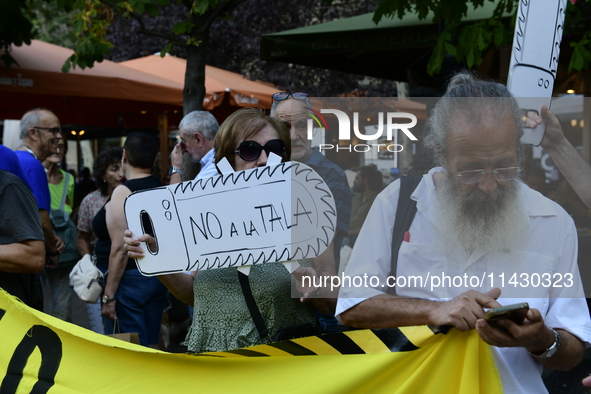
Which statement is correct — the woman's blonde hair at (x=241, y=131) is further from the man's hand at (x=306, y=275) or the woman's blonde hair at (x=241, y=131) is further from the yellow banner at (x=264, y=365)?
the yellow banner at (x=264, y=365)

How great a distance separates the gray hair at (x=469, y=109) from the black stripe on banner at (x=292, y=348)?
710 millimetres

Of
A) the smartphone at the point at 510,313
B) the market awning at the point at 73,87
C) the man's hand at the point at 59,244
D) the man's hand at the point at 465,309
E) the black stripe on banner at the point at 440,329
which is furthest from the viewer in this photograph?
the market awning at the point at 73,87

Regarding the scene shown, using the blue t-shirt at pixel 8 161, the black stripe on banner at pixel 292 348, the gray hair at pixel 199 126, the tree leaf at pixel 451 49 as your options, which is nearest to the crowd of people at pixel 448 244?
the black stripe on banner at pixel 292 348

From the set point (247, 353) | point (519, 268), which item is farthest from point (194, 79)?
point (519, 268)

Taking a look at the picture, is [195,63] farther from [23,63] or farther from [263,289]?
[263,289]

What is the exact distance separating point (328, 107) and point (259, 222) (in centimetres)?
44

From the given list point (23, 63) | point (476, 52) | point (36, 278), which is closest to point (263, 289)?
point (36, 278)

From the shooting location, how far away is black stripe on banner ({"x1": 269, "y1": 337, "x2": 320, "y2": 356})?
194 cm

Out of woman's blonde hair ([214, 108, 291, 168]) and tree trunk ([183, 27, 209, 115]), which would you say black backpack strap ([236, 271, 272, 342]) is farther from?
tree trunk ([183, 27, 209, 115])

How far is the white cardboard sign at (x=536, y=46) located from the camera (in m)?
2.08

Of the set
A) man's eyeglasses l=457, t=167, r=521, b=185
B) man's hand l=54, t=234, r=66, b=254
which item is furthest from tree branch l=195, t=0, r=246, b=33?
man's eyeglasses l=457, t=167, r=521, b=185

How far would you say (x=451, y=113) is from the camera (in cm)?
176

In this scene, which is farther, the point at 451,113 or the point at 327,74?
the point at 327,74

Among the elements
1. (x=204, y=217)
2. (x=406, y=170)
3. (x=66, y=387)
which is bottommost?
(x=66, y=387)
